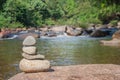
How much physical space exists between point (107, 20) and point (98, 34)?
18.4 meters

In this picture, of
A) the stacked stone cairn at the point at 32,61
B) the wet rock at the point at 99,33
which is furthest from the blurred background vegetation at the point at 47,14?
the stacked stone cairn at the point at 32,61

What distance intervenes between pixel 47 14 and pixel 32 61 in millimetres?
59844

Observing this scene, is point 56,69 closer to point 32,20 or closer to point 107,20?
point 107,20

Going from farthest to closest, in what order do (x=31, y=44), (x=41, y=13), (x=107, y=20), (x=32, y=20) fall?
(x=41, y=13) < (x=32, y=20) < (x=107, y=20) < (x=31, y=44)

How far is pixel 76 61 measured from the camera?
19500mm

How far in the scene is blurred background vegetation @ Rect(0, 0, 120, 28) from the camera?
55409 mm

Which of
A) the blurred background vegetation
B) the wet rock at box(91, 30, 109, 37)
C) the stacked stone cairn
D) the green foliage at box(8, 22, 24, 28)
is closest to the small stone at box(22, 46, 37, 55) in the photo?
the stacked stone cairn

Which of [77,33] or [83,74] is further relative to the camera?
[77,33]

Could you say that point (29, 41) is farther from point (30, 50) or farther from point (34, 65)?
point (34, 65)

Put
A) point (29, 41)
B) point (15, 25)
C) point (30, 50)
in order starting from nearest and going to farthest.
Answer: point (30, 50) → point (29, 41) → point (15, 25)

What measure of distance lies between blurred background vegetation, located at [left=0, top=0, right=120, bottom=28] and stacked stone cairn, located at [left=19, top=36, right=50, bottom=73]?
3668cm

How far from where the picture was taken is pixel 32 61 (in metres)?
12.9

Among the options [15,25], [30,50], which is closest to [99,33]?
[15,25]

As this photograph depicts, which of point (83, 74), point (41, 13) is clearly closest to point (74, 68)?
point (83, 74)
